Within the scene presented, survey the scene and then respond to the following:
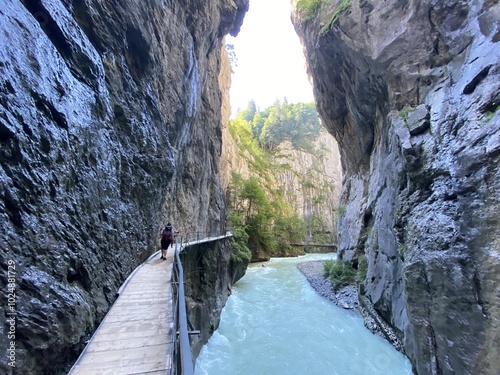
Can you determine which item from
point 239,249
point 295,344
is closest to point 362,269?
point 295,344

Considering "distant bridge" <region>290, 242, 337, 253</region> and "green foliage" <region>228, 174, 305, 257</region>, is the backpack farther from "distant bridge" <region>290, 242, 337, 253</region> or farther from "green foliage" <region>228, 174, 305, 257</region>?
"distant bridge" <region>290, 242, 337, 253</region>

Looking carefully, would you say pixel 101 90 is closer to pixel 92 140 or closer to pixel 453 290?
pixel 92 140

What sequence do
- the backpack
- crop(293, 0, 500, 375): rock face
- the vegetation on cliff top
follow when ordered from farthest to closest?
the vegetation on cliff top → the backpack → crop(293, 0, 500, 375): rock face

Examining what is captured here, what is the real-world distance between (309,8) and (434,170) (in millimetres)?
15266

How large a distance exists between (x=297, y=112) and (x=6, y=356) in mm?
69754

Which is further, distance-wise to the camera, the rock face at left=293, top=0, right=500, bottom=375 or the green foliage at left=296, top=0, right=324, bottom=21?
the green foliage at left=296, top=0, right=324, bottom=21

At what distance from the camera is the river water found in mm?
7754

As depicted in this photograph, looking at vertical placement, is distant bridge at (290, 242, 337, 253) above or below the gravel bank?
below

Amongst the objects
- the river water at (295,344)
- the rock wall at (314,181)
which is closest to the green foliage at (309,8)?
the river water at (295,344)

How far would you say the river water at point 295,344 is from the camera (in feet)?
25.4

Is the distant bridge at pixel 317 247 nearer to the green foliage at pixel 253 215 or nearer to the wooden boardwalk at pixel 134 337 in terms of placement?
the green foliage at pixel 253 215

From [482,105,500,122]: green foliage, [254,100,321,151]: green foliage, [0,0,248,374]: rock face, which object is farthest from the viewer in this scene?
[254,100,321,151]: green foliage

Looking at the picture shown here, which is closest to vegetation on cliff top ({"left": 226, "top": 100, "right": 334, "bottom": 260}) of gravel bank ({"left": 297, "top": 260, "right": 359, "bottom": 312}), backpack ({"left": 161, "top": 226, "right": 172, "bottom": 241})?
gravel bank ({"left": 297, "top": 260, "right": 359, "bottom": 312})

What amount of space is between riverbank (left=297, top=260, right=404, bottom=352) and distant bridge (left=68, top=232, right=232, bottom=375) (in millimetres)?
8114
